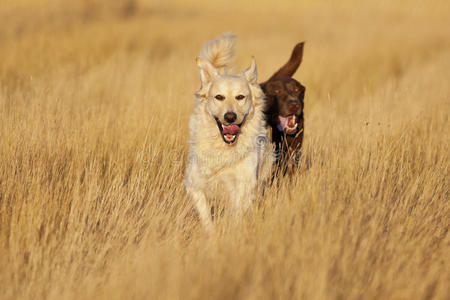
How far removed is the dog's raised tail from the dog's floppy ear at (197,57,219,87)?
26cm

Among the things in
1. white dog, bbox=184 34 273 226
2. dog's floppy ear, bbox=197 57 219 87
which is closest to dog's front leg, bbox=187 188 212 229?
white dog, bbox=184 34 273 226

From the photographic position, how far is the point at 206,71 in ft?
12.5

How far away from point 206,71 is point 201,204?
40.9 inches

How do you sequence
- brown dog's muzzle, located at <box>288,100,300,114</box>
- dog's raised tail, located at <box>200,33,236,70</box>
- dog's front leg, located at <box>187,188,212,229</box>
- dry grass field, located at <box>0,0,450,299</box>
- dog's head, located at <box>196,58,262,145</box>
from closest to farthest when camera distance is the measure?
dry grass field, located at <box>0,0,450,299</box>, dog's front leg, located at <box>187,188,212,229</box>, dog's head, located at <box>196,58,262,145</box>, dog's raised tail, located at <box>200,33,236,70</box>, brown dog's muzzle, located at <box>288,100,300,114</box>

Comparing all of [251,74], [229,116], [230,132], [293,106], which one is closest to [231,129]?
[230,132]

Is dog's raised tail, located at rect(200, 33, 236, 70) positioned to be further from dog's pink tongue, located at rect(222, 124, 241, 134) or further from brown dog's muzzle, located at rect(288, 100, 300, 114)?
brown dog's muzzle, located at rect(288, 100, 300, 114)

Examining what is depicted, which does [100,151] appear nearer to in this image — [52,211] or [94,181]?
[94,181]

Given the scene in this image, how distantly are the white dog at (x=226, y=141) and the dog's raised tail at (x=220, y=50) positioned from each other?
261 millimetres

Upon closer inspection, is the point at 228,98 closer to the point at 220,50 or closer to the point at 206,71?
the point at 206,71

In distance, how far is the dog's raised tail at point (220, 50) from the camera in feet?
13.0

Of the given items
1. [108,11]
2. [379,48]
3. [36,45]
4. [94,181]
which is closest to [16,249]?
[94,181]

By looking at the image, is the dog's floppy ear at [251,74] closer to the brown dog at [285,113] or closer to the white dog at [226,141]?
the white dog at [226,141]

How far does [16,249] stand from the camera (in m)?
2.49

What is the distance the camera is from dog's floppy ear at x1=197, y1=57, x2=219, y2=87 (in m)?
3.74
